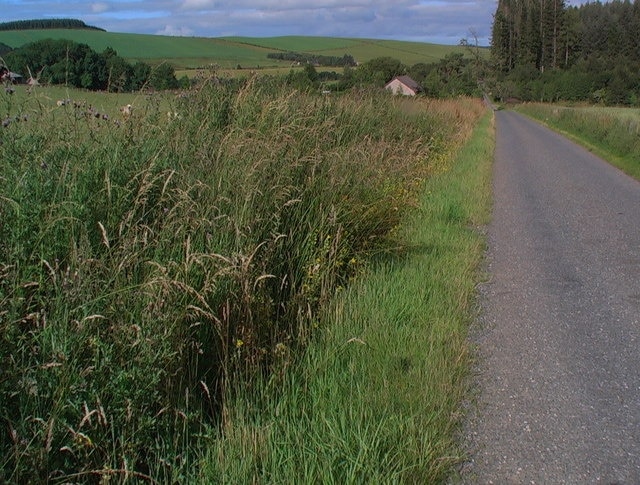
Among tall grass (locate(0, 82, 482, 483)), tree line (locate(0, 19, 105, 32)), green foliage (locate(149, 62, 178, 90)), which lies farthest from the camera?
tree line (locate(0, 19, 105, 32))

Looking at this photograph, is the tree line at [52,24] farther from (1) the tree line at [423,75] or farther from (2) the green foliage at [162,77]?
(2) the green foliage at [162,77]

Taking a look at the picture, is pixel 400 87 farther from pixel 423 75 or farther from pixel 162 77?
pixel 423 75

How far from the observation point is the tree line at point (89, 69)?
625 cm

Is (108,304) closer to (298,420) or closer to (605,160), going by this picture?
(298,420)

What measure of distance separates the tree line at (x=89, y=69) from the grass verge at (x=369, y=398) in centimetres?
336

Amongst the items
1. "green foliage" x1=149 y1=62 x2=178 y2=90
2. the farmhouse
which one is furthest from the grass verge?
the farmhouse

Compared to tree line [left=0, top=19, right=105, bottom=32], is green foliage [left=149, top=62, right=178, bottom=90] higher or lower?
lower

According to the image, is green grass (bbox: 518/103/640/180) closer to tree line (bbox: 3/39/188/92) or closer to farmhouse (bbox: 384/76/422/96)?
farmhouse (bbox: 384/76/422/96)

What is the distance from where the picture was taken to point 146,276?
3.51 meters

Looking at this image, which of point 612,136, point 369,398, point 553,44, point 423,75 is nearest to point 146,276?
point 369,398

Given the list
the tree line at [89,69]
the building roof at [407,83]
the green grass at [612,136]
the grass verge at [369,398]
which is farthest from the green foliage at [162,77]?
the building roof at [407,83]

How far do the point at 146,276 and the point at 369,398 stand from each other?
1406 mm

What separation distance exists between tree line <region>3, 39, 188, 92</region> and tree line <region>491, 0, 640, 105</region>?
94601mm

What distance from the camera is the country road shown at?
3266 mm
